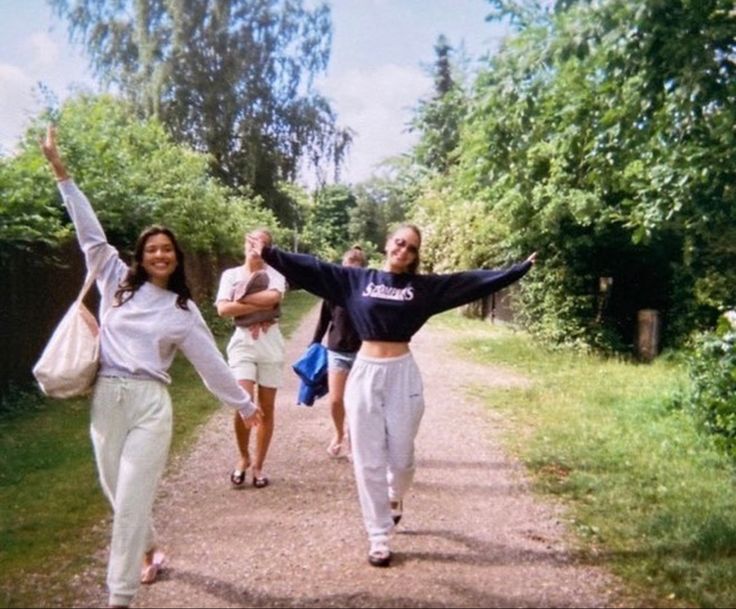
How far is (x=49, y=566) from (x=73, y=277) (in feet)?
22.6

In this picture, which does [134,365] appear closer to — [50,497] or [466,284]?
[466,284]

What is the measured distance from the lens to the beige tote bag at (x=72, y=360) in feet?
12.3

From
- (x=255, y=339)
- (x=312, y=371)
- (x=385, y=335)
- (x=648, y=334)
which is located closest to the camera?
(x=385, y=335)

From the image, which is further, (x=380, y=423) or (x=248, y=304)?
(x=248, y=304)

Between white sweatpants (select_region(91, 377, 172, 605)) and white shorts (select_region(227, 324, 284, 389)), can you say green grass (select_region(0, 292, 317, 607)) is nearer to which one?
white sweatpants (select_region(91, 377, 172, 605))

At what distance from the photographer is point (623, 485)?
622 centimetres

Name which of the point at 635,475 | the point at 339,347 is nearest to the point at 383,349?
the point at 339,347

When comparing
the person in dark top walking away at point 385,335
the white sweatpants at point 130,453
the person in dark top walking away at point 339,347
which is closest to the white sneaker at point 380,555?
the person in dark top walking away at point 385,335

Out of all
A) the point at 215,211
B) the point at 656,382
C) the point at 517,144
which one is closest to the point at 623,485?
the point at 517,144

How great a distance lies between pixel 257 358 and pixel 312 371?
110 cm

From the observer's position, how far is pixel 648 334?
14.6m

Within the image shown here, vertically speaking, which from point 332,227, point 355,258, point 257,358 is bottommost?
point 257,358

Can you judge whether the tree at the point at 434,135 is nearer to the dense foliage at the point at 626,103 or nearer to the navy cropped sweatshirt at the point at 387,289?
the dense foliage at the point at 626,103

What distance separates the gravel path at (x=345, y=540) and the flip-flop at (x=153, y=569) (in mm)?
56
